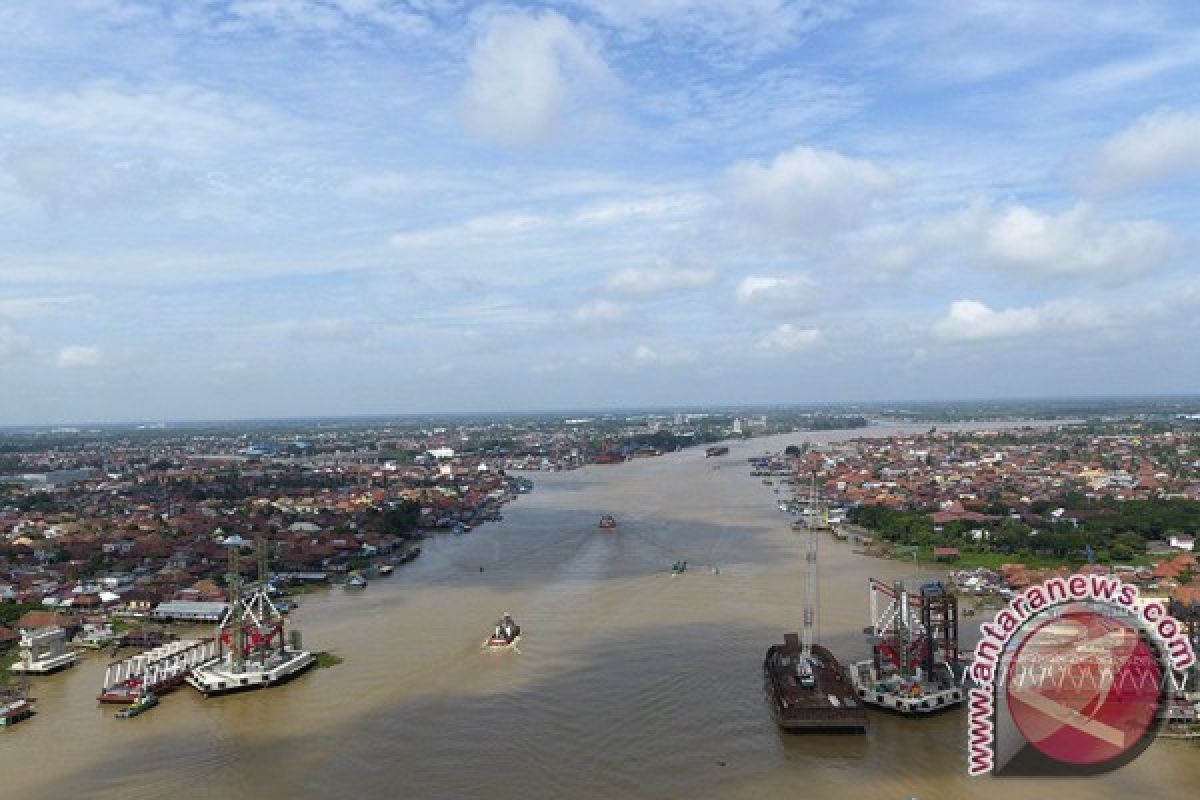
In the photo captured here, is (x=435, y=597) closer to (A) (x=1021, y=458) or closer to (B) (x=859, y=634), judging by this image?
(B) (x=859, y=634)

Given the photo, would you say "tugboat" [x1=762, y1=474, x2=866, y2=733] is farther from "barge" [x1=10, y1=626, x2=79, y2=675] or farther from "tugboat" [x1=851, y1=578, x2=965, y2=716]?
"barge" [x1=10, y1=626, x2=79, y2=675]

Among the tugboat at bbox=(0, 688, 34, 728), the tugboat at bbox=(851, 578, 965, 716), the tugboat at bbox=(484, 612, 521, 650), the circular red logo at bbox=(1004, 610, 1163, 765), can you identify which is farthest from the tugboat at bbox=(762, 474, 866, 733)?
the tugboat at bbox=(0, 688, 34, 728)

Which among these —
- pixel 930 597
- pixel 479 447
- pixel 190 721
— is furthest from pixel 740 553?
pixel 479 447

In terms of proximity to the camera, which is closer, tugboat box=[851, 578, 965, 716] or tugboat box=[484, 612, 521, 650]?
tugboat box=[851, 578, 965, 716]

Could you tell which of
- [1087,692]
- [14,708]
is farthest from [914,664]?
[14,708]

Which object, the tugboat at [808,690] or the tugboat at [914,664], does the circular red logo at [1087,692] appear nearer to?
the tugboat at [914,664]

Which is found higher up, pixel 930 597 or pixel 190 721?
pixel 930 597

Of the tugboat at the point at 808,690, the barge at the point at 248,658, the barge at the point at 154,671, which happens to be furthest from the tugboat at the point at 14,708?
the tugboat at the point at 808,690
